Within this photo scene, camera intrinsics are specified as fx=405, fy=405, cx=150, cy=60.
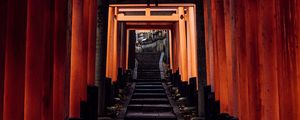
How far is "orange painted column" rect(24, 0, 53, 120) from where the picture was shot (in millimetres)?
4734

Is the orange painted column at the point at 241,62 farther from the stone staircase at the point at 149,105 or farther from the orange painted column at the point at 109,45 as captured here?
the orange painted column at the point at 109,45

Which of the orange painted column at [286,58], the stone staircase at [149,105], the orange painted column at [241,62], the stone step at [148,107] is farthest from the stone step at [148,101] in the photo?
the orange painted column at [286,58]

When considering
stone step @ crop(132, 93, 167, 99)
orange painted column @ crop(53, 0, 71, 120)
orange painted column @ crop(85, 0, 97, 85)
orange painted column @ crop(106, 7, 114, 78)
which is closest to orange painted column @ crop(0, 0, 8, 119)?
orange painted column @ crop(53, 0, 71, 120)

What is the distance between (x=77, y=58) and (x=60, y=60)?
2.61 meters

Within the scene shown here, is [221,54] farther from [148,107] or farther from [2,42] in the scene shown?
[148,107]

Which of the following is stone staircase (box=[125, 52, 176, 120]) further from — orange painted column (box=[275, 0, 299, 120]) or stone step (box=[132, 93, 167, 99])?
orange painted column (box=[275, 0, 299, 120])

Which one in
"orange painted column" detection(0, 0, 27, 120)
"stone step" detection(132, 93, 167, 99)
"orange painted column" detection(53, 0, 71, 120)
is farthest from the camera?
"stone step" detection(132, 93, 167, 99)

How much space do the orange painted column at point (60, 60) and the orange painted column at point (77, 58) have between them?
6.41ft

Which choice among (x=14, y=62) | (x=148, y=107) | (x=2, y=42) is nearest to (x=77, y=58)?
(x=14, y=62)

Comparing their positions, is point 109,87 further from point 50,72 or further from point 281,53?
point 281,53

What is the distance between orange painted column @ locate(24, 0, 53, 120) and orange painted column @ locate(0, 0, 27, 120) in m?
0.51

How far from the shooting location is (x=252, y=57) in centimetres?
554

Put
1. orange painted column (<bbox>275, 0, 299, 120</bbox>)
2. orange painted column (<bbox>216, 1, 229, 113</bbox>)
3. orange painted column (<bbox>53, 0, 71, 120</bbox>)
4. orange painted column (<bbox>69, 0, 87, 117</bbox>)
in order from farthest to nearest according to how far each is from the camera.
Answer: orange painted column (<bbox>69, 0, 87, 117</bbox>) < orange painted column (<bbox>216, 1, 229, 113</bbox>) < orange painted column (<bbox>53, 0, 71, 120</bbox>) < orange painted column (<bbox>275, 0, 299, 120</bbox>)

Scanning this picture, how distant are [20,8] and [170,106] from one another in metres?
11.9
